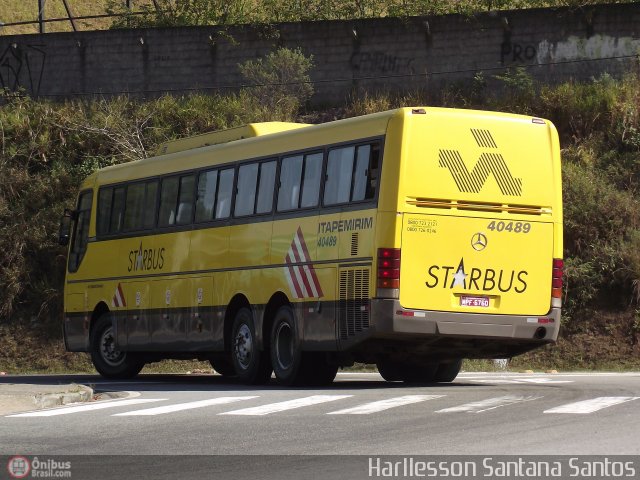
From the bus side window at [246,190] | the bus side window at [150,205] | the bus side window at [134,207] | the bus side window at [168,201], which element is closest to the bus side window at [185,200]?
the bus side window at [168,201]

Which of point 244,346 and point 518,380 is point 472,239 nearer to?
point 518,380

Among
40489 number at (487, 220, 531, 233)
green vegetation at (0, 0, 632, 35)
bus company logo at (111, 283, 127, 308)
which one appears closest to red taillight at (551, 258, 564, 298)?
40489 number at (487, 220, 531, 233)

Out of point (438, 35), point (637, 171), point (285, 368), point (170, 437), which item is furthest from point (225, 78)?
point (170, 437)

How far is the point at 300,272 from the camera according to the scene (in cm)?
2103

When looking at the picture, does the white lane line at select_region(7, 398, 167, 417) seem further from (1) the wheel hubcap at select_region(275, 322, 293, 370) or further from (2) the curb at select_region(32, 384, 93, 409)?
(1) the wheel hubcap at select_region(275, 322, 293, 370)

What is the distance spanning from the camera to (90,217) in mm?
28344

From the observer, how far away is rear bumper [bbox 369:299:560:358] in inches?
750

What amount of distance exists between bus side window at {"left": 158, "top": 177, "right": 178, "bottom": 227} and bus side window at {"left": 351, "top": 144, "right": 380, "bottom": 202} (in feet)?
19.4

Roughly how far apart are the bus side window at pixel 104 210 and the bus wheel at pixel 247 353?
551cm

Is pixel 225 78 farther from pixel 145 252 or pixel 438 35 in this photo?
pixel 145 252

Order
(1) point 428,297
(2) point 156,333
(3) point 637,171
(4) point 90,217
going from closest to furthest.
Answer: (1) point 428,297, (2) point 156,333, (4) point 90,217, (3) point 637,171

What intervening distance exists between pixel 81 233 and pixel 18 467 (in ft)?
57.9

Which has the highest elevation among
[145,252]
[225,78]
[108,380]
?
[225,78]

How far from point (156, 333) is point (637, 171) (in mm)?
14725
